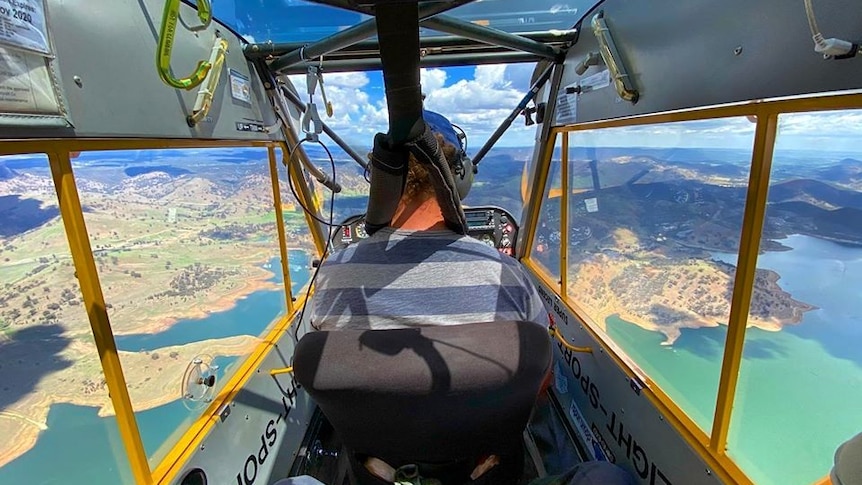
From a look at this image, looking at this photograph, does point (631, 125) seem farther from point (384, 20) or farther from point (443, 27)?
point (384, 20)

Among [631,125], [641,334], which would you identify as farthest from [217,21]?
[641,334]

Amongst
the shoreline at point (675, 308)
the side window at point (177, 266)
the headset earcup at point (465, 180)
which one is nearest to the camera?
the shoreline at point (675, 308)

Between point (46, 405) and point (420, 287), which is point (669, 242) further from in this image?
point (46, 405)

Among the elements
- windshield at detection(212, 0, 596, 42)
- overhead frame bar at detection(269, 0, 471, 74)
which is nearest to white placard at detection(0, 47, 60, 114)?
overhead frame bar at detection(269, 0, 471, 74)

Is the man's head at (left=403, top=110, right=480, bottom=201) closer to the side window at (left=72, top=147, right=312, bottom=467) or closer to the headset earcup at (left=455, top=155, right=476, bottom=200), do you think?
the headset earcup at (left=455, top=155, right=476, bottom=200)

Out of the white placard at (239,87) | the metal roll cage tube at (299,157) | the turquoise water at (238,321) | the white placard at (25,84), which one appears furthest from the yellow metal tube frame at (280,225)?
the white placard at (25,84)

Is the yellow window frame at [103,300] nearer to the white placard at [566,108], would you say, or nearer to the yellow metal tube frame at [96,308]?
the yellow metal tube frame at [96,308]
